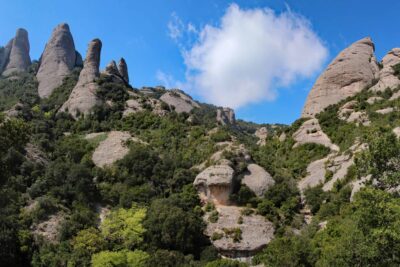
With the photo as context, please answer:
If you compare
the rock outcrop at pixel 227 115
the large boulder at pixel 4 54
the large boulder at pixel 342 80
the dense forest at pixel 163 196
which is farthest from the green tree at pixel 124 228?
the large boulder at pixel 4 54

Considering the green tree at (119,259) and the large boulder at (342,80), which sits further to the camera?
the large boulder at (342,80)

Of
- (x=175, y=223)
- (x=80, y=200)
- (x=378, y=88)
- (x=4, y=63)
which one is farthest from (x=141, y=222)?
(x=4, y=63)

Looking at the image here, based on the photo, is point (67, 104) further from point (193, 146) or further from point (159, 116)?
point (193, 146)

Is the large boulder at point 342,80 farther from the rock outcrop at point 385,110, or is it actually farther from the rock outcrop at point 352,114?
the rock outcrop at point 385,110

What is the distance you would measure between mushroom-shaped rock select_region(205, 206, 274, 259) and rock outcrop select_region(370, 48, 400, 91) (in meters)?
33.8

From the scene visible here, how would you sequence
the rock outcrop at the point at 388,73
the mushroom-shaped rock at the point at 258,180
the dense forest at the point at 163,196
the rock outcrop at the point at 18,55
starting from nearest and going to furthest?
the dense forest at the point at 163,196 → the mushroom-shaped rock at the point at 258,180 → the rock outcrop at the point at 388,73 → the rock outcrop at the point at 18,55

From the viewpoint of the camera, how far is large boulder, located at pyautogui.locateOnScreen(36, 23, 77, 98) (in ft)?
305

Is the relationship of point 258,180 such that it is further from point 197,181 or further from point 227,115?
point 227,115

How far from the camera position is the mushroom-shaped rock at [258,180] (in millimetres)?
53812

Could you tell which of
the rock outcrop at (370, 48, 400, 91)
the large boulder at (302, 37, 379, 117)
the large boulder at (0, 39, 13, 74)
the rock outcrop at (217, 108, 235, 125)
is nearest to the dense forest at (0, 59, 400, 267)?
the rock outcrop at (370, 48, 400, 91)

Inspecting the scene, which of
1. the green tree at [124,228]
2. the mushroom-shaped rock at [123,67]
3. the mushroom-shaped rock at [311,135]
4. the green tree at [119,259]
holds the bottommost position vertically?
the green tree at [119,259]

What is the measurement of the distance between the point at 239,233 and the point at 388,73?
41754mm

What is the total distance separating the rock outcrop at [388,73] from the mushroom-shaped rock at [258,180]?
26806 mm

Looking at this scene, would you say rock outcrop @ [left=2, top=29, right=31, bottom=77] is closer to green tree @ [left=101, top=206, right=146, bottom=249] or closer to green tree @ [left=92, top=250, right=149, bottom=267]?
green tree @ [left=101, top=206, right=146, bottom=249]
